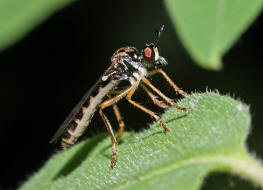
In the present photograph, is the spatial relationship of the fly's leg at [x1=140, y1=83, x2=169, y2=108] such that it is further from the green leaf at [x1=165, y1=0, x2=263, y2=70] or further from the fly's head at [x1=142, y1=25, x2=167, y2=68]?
the green leaf at [x1=165, y1=0, x2=263, y2=70]

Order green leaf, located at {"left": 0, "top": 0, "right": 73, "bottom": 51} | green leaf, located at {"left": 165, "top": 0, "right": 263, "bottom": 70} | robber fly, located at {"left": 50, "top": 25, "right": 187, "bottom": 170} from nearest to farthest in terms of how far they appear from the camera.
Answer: green leaf, located at {"left": 165, "top": 0, "right": 263, "bottom": 70}, green leaf, located at {"left": 0, "top": 0, "right": 73, "bottom": 51}, robber fly, located at {"left": 50, "top": 25, "right": 187, "bottom": 170}

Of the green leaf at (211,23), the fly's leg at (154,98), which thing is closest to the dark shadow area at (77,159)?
the fly's leg at (154,98)

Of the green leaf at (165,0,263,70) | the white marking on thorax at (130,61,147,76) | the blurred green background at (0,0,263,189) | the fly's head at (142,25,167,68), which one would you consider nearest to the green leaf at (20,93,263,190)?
the green leaf at (165,0,263,70)

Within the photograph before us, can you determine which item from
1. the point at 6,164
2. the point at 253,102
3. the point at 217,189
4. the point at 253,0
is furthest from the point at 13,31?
the point at 6,164

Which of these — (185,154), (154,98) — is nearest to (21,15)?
(154,98)

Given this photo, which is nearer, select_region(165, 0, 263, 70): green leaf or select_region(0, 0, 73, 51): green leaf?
select_region(165, 0, 263, 70): green leaf

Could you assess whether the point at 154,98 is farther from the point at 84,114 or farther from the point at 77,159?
the point at 77,159

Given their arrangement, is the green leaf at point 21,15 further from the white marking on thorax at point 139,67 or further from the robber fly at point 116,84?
the white marking on thorax at point 139,67
